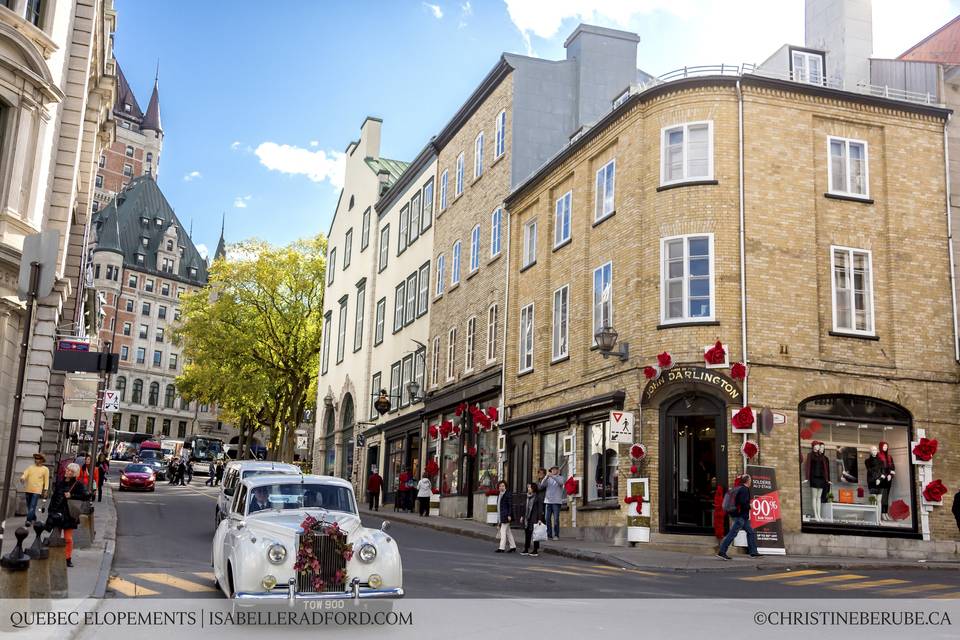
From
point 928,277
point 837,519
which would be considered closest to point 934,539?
point 837,519

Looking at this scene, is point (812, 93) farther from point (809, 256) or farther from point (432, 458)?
point (432, 458)

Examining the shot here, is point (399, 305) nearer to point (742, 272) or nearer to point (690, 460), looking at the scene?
point (690, 460)

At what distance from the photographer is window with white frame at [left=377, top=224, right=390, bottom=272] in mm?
48594

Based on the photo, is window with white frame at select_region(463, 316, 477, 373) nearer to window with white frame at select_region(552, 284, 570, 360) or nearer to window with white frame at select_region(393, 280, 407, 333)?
window with white frame at select_region(552, 284, 570, 360)

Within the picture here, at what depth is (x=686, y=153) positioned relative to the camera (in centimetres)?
2320

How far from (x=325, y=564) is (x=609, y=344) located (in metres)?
14.2

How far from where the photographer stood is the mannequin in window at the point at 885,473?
22.0 m

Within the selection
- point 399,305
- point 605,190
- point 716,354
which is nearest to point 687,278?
point 716,354

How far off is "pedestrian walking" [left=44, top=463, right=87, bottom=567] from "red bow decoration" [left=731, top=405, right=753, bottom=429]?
13248mm

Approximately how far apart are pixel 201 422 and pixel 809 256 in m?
108

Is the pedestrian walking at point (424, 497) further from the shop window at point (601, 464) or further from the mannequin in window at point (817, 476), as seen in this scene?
the mannequin in window at point (817, 476)

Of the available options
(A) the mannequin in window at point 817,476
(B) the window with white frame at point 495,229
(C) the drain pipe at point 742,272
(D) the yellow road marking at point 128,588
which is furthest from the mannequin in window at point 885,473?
(D) the yellow road marking at point 128,588

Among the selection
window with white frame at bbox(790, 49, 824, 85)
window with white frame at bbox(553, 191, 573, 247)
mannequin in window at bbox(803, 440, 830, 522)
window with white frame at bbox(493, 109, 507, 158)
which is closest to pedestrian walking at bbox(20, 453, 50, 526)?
window with white frame at bbox(553, 191, 573, 247)

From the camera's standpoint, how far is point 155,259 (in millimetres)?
116875
